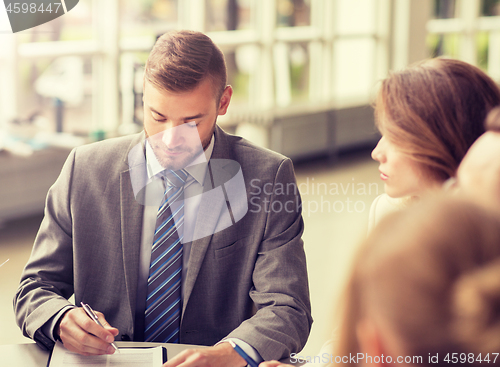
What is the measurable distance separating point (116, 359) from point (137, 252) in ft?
0.97

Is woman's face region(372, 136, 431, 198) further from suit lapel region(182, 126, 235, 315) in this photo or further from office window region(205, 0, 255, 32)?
office window region(205, 0, 255, 32)

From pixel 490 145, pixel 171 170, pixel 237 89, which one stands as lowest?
pixel 237 89

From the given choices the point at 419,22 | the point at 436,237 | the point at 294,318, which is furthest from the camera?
the point at 419,22

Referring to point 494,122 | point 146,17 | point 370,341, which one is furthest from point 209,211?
point 146,17

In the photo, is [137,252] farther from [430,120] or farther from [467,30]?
[467,30]

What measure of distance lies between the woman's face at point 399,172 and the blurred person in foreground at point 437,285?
0.75 metres

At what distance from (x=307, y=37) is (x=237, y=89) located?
3.69 feet

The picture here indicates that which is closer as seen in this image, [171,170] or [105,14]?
[171,170]

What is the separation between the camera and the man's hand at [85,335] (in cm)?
114

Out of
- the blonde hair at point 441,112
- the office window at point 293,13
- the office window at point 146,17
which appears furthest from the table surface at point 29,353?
the office window at point 293,13

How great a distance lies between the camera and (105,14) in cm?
467

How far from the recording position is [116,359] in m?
1.14

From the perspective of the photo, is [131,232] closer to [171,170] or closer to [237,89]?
[171,170]

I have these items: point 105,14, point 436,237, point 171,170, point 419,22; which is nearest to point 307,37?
point 419,22
